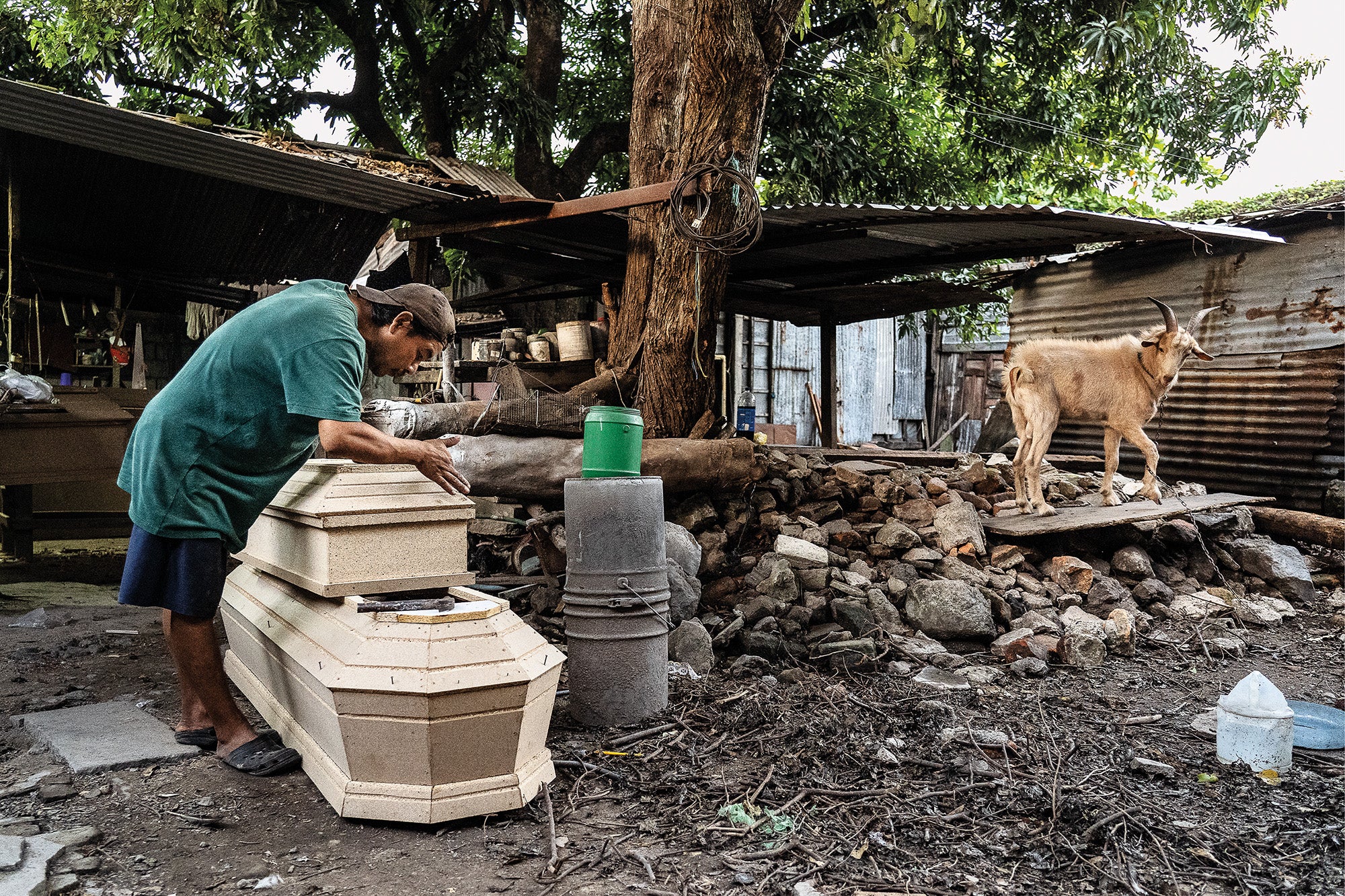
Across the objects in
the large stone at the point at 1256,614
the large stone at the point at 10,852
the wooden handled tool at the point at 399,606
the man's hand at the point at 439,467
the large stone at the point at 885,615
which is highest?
the man's hand at the point at 439,467

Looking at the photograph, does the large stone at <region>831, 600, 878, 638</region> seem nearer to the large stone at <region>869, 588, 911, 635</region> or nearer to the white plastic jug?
the large stone at <region>869, 588, 911, 635</region>

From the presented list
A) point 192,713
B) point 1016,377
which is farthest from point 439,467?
point 1016,377

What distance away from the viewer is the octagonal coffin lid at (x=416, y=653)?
2.84m

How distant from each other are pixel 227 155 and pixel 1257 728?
6340 mm

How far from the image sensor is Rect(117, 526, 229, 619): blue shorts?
3.33 m

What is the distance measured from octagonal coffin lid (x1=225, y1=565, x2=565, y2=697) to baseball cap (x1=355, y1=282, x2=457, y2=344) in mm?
1116

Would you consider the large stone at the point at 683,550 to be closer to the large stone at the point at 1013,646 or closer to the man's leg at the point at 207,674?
the large stone at the point at 1013,646

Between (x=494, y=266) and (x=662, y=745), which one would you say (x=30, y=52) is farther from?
(x=662, y=745)

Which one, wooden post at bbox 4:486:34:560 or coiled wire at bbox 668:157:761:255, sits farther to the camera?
wooden post at bbox 4:486:34:560

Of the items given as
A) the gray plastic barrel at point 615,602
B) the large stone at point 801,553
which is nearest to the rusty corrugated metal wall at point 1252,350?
the large stone at point 801,553

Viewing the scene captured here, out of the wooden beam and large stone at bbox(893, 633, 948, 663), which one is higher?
the wooden beam

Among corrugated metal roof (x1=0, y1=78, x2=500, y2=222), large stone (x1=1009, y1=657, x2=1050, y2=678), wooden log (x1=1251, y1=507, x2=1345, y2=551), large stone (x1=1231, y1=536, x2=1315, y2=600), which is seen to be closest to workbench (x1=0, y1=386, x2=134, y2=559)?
corrugated metal roof (x1=0, y1=78, x2=500, y2=222)

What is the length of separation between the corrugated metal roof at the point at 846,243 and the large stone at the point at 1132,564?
243cm

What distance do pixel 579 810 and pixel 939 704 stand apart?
1.99 metres
